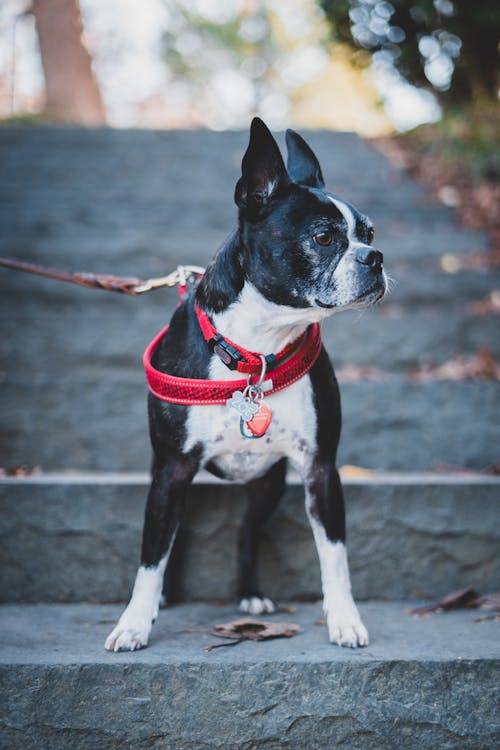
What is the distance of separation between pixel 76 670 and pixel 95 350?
2.43 m

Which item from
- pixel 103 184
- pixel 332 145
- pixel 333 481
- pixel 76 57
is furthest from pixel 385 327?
pixel 76 57

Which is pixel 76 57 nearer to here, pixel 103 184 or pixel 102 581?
pixel 103 184

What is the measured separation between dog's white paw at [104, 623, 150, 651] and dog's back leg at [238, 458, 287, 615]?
492 mm

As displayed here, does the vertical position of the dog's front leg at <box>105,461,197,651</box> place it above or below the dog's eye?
below

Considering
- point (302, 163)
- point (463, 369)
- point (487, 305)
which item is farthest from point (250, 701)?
point (487, 305)

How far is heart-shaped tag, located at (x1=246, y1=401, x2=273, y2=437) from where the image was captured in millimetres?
2150

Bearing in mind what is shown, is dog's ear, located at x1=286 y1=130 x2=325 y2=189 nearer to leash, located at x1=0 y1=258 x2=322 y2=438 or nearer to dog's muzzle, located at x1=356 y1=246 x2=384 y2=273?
dog's muzzle, located at x1=356 y1=246 x2=384 y2=273

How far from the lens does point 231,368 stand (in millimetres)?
2174

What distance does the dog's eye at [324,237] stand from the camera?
2.09 meters

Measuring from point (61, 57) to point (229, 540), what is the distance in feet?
39.4

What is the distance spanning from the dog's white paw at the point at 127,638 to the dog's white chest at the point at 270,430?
520 mm

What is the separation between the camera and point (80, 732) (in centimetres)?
191

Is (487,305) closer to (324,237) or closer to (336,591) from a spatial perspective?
(324,237)

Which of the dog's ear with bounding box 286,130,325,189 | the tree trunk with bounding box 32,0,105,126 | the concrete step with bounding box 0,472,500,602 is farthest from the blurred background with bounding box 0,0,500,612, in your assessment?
the tree trunk with bounding box 32,0,105,126
